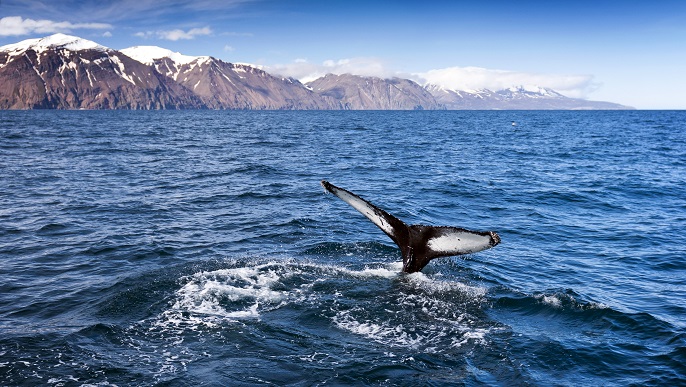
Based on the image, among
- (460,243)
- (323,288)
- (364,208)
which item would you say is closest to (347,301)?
(323,288)

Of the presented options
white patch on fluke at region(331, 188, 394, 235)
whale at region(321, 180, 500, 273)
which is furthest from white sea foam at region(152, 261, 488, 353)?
white patch on fluke at region(331, 188, 394, 235)

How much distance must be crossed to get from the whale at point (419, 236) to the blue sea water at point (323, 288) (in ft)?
2.63

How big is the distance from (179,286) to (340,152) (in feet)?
119

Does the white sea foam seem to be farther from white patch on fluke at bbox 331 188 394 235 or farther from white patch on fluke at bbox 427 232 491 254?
white patch on fluke at bbox 331 188 394 235

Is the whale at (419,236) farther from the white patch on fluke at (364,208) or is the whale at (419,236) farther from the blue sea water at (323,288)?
the blue sea water at (323,288)

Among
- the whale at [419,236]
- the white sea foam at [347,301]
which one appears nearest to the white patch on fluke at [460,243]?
the whale at [419,236]

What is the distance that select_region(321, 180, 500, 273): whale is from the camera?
9.82 meters

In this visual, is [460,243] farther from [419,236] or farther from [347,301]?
[347,301]

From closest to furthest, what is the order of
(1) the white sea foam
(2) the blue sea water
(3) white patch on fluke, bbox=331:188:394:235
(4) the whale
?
(2) the blue sea water, (1) the white sea foam, (4) the whale, (3) white patch on fluke, bbox=331:188:394:235

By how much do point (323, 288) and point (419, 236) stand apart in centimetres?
252

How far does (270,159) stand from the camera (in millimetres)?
40781

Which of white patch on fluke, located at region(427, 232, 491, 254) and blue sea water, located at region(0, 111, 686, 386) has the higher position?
white patch on fluke, located at region(427, 232, 491, 254)

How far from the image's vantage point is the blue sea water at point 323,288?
8.41m

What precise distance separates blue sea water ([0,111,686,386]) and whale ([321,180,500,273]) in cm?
80
